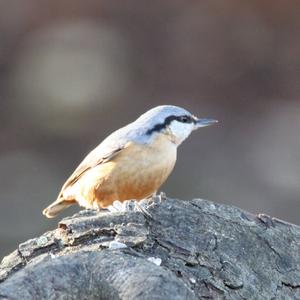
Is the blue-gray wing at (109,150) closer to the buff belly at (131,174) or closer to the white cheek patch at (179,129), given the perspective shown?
the buff belly at (131,174)

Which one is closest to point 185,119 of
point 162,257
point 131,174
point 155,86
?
point 131,174

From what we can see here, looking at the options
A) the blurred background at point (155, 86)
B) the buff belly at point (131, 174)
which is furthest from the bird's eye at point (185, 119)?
the blurred background at point (155, 86)

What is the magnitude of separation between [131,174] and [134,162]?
76 millimetres

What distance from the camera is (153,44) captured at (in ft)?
36.5

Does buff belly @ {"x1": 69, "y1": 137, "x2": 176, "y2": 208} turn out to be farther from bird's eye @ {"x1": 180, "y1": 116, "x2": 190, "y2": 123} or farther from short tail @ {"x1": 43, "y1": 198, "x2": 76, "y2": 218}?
short tail @ {"x1": 43, "y1": 198, "x2": 76, "y2": 218}

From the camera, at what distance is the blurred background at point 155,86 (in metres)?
9.49

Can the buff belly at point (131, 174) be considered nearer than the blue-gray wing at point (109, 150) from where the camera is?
Yes

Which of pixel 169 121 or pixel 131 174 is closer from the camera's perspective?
pixel 131 174

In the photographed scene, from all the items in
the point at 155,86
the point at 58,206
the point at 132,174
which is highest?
the point at 155,86

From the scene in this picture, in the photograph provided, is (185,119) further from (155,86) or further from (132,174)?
(155,86)

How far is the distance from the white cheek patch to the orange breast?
5.5 inches

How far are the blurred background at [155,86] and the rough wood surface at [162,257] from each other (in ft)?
17.3

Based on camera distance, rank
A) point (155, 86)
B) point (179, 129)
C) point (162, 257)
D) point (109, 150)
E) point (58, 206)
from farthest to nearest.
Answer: point (155, 86) → point (58, 206) → point (179, 129) → point (109, 150) → point (162, 257)

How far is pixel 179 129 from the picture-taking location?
5734 millimetres
